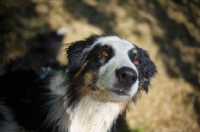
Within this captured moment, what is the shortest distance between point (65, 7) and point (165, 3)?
2651 millimetres

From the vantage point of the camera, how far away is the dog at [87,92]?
7.78ft

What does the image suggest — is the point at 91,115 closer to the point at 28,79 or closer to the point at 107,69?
the point at 107,69

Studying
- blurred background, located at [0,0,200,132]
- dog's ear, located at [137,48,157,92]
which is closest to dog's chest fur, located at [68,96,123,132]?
dog's ear, located at [137,48,157,92]

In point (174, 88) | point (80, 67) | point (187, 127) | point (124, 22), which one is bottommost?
point (187, 127)

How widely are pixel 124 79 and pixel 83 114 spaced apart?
2.27 ft

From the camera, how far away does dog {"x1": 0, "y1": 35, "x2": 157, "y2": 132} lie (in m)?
2.37

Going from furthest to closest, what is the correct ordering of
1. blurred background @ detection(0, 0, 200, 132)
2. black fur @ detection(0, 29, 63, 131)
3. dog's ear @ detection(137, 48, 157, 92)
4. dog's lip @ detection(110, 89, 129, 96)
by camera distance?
blurred background @ detection(0, 0, 200, 132), black fur @ detection(0, 29, 63, 131), dog's ear @ detection(137, 48, 157, 92), dog's lip @ detection(110, 89, 129, 96)

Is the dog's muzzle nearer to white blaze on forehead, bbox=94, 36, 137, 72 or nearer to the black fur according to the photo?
white blaze on forehead, bbox=94, 36, 137, 72

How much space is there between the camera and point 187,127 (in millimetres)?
4348

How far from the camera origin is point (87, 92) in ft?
8.14

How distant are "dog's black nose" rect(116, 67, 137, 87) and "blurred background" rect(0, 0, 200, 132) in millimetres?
1796

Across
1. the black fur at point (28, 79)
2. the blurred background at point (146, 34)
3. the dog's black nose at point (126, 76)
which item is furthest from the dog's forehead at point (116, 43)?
the blurred background at point (146, 34)

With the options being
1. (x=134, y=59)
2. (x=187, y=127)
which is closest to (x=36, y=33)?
(x=134, y=59)

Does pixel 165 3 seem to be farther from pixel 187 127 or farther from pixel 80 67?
pixel 80 67
